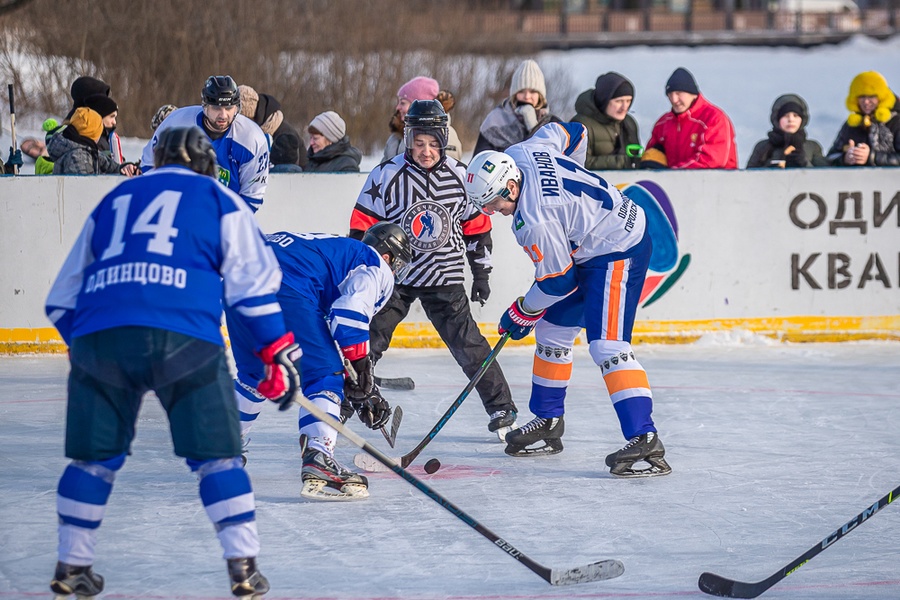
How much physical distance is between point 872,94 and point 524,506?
14.6ft

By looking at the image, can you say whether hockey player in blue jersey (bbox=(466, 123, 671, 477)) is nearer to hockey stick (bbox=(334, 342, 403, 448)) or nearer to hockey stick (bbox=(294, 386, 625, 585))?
hockey stick (bbox=(334, 342, 403, 448))

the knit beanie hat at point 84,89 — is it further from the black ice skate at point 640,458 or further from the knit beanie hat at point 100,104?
the black ice skate at point 640,458

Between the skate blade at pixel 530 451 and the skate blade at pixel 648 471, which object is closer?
the skate blade at pixel 648 471

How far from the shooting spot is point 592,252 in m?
4.21

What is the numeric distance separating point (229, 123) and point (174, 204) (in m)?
2.31

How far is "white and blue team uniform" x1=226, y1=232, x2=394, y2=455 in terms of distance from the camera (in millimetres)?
3787

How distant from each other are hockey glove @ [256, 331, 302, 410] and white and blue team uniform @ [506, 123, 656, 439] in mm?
1463

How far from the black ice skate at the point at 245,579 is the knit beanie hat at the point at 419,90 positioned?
390cm

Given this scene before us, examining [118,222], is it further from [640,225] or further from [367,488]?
[640,225]

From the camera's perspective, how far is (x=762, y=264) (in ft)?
22.9

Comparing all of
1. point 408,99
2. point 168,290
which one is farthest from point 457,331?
point 168,290

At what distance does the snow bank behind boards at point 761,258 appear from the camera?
22.6ft

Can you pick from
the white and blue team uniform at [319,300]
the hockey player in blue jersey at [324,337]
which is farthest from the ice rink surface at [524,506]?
the white and blue team uniform at [319,300]

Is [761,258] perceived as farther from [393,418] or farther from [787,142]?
[393,418]
